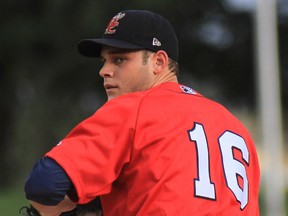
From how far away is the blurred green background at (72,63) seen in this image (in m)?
21.1

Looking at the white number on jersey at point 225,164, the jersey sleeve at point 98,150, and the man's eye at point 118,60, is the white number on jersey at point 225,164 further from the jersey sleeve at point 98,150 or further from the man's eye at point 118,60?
the man's eye at point 118,60

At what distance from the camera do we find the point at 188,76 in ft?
76.7

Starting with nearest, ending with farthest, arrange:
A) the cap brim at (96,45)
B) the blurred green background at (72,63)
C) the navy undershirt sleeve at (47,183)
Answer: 1. the navy undershirt sleeve at (47,183)
2. the cap brim at (96,45)
3. the blurred green background at (72,63)

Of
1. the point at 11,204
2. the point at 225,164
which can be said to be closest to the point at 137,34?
the point at 225,164

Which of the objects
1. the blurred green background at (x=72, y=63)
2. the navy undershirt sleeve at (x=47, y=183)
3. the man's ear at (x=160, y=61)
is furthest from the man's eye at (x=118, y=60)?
the blurred green background at (x=72, y=63)

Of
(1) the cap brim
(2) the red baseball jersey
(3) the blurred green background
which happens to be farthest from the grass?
(3) the blurred green background

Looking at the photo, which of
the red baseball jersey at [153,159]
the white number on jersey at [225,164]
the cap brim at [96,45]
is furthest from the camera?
the cap brim at [96,45]

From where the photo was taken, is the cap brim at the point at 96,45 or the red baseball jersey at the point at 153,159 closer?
the red baseball jersey at the point at 153,159

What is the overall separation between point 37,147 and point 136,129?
18669 mm

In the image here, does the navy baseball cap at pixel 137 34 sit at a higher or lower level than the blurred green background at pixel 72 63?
higher

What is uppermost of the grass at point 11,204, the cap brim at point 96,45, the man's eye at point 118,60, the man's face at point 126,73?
the cap brim at point 96,45

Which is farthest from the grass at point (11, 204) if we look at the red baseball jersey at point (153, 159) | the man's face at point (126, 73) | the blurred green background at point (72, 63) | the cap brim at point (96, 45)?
the blurred green background at point (72, 63)

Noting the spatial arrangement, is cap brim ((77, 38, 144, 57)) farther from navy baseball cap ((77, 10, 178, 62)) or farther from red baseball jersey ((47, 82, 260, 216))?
red baseball jersey ((47, 82, 260, 216))

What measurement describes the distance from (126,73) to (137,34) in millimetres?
160
